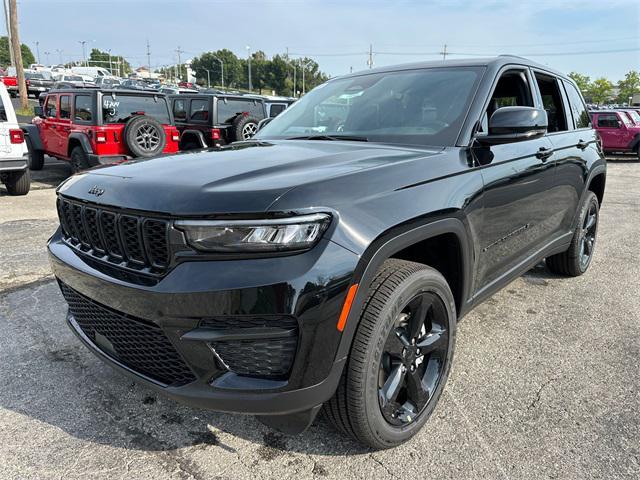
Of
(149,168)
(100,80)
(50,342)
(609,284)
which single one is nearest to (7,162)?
(50,342)

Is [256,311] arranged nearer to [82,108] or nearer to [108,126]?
[108,126]

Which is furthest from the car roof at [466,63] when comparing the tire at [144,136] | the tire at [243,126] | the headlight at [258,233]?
the tire at [243,126]

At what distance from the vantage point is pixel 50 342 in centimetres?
331

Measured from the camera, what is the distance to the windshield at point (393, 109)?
282 cm

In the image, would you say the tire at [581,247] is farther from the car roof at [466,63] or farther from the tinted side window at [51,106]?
the tinted side window at [51,106]

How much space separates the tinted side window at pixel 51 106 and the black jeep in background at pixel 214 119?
2546 millimetres

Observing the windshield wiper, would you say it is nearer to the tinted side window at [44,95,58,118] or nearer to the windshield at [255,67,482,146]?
the windshield at [255,67,482,146]

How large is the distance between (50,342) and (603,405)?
3352 millimetres

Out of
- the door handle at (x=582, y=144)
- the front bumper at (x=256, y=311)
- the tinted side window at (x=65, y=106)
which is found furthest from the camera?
the tinted side window at (x=65, y=106)

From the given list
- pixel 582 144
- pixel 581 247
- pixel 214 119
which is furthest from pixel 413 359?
pixel 214 119

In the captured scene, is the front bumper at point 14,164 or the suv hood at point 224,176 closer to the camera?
the suv hood at point 224,176

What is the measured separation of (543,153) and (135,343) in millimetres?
2813

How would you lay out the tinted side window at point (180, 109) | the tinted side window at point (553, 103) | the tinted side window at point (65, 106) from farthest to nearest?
the tinted side window at point (180, 109)
the tinted side window at point (65, 106)
the tinted side window at point (553, 103)

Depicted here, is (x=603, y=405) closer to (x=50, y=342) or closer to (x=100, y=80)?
(x=50, y=342)
